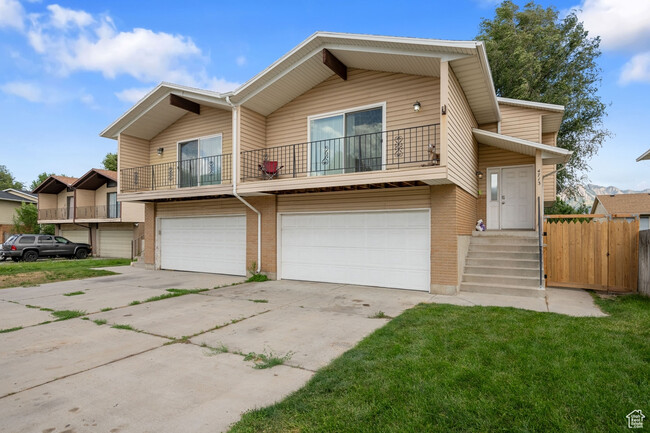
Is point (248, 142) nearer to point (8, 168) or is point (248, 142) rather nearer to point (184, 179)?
point (184, 179)

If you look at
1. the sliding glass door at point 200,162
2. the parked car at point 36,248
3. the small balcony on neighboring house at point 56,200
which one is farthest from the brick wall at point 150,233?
the small balcony on neighboring house at point 56,200

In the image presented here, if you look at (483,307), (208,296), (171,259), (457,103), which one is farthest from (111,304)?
(457,103)

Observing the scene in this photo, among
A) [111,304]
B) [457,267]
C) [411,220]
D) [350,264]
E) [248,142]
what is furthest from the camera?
[248,142]

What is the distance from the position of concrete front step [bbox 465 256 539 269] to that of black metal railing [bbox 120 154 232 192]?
25.8ft

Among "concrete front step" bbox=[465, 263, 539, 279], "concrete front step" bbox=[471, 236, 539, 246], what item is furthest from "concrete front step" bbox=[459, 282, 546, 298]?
"concrete front step" bbox=[471, 236, 539, 246]

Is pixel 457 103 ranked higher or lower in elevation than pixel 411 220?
higher

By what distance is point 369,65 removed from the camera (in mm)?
9039

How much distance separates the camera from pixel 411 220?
8734 millimetres

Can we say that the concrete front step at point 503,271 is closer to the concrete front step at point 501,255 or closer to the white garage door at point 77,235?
the concrete front step at point 501,255

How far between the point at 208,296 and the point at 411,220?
540 centimetres

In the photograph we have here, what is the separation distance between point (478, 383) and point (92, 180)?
26.4 m

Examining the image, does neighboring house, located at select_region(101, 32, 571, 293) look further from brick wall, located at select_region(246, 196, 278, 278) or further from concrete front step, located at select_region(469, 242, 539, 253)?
concrete front step, located at select_region(469, 242, 539, 253)

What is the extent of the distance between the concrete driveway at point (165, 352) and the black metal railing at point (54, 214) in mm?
19192

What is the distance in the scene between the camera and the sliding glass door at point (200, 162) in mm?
11781
